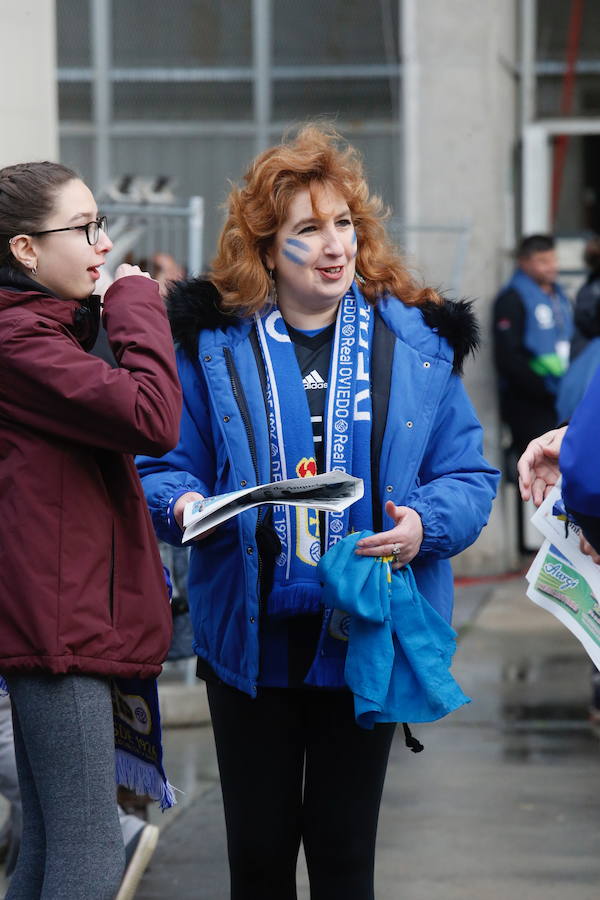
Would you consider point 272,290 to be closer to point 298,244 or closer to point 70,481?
point 298,244

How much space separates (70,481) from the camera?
9.66ft

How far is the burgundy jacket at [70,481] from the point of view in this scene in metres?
2.89

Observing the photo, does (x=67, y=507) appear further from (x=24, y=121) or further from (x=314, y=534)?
(x=24, y=121)

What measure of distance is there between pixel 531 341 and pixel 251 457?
23.0ft

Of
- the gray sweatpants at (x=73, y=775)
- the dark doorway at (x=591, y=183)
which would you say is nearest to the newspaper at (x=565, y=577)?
the gray sweatpants at (x=73, y=775)

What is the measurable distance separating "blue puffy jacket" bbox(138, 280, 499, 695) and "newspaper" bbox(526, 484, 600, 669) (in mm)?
191

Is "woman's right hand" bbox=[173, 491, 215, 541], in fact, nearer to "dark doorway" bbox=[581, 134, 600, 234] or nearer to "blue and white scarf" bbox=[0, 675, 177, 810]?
"blue and white scarf" bbox=[0, 675, 177, 810]

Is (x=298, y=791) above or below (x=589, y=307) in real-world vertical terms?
below

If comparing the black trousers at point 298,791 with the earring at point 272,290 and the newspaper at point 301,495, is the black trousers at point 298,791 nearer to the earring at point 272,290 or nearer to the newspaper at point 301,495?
the newspaper at point 301,495

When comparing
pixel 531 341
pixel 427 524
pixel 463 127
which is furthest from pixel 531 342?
pixel 427 524

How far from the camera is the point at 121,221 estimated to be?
702cm

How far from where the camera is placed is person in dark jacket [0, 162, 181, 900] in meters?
2.90

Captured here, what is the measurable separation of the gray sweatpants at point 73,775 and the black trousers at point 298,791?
1.28ft

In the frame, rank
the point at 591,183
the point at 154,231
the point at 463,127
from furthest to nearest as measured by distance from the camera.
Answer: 1. the point at 591,183
2. the point at 463,127
3. the point at 154,231
